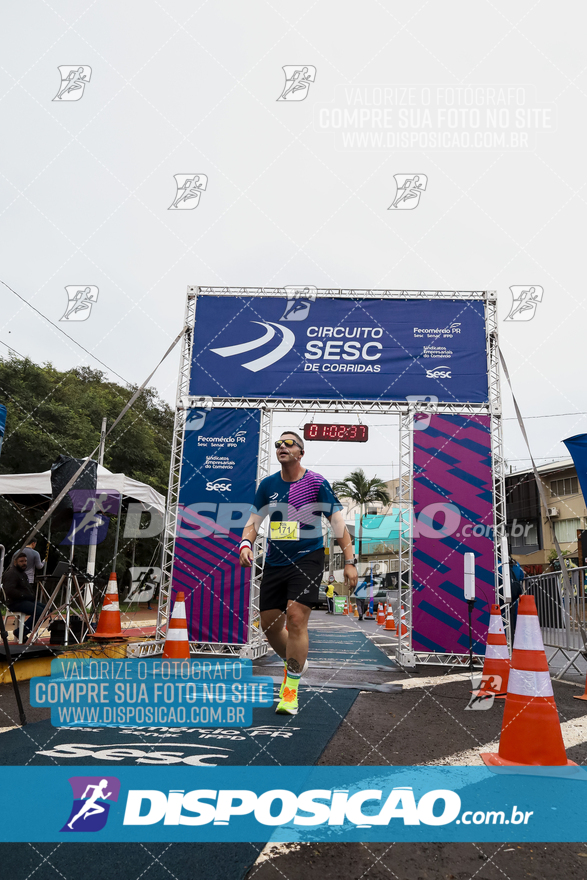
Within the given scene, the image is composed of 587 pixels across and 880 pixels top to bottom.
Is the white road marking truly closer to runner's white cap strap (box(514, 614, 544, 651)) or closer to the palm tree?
runner's white cap strap (box(514, 614, 544, 651))

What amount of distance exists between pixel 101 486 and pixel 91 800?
26.5ft

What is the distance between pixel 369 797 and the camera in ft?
8.75

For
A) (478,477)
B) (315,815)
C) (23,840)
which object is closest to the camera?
(23,840)

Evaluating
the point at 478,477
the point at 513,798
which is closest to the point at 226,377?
the point at 478,477

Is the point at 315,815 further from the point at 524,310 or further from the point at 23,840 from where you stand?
the point at 524,310

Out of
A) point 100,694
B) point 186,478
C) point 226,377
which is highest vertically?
point 226,377

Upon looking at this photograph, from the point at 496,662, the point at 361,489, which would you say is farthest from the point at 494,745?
the point at 361,489

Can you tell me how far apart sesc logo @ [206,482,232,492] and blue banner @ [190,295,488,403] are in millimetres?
1490

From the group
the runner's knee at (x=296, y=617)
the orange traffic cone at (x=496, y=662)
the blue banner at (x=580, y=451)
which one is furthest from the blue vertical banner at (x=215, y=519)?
the blue banner at (x=580, y=451)

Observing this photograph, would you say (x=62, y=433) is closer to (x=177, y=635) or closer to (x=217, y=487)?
(x=217, y=487)

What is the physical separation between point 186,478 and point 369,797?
7.81 metres

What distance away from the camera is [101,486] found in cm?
1022

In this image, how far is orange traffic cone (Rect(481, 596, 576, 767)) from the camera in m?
3.31

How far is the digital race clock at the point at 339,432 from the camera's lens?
10211mm
